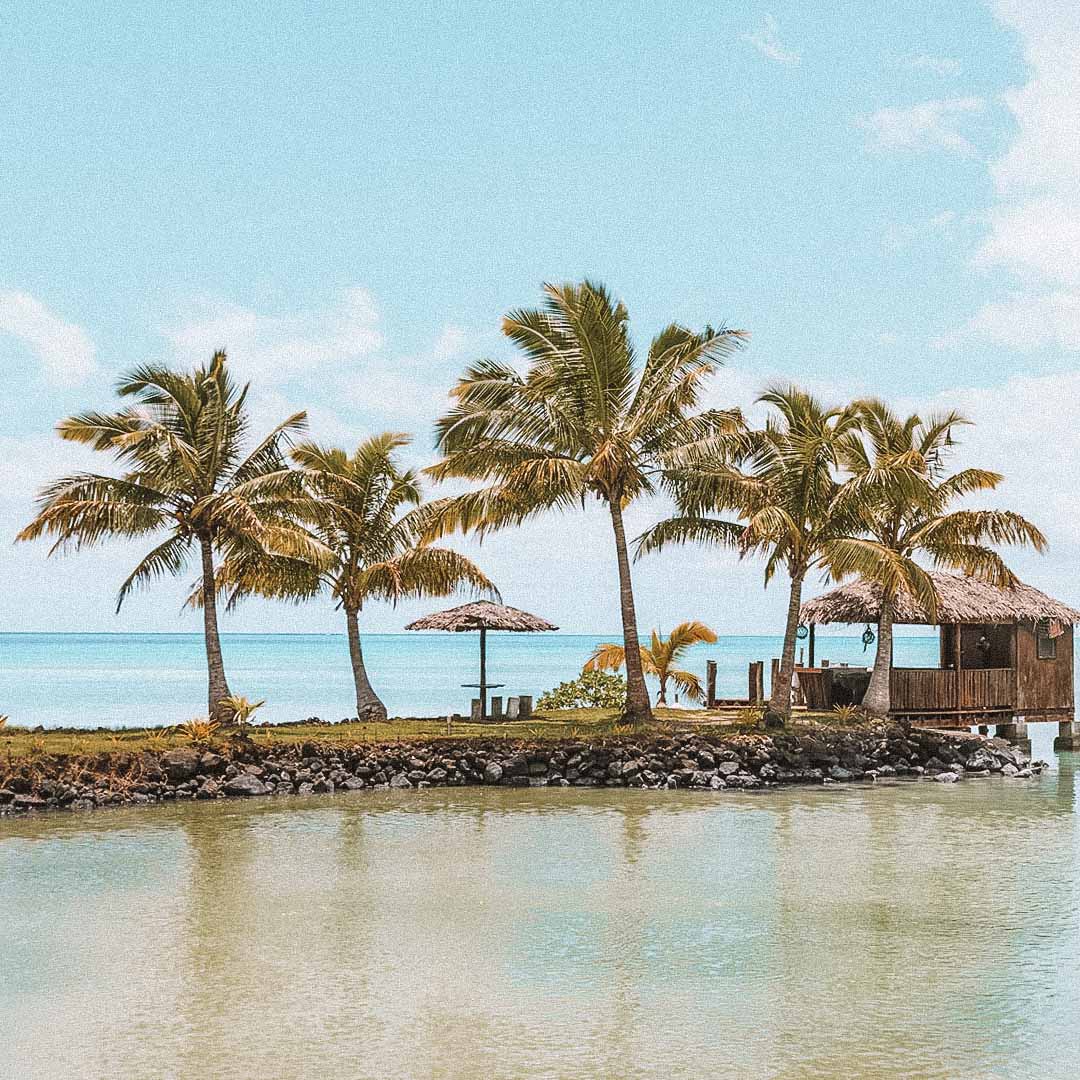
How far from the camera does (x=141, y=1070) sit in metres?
7.45

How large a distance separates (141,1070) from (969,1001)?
5343 mm

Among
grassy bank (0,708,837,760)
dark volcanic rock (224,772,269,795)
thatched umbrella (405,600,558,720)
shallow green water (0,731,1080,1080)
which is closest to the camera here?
shallow green water (0,731,1080,1080)

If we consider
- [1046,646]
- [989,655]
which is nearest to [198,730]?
[989,655]

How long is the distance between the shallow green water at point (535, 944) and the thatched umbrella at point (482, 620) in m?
5.98

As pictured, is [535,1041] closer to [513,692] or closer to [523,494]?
[523,494]

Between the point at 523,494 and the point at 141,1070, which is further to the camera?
the point at 523,494

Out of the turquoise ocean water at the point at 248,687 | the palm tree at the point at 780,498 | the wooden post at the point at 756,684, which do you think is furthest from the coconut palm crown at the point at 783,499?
the turquoise ocean water at the point at 248,687

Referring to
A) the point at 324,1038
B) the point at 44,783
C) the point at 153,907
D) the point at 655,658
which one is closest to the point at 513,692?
the point at 655,658

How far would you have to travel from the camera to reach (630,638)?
830 inches

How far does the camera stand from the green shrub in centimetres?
2588

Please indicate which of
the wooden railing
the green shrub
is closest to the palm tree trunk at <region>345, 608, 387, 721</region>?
the green shrub

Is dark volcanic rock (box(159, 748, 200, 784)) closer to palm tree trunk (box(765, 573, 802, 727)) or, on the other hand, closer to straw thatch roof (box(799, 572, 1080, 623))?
palm tree trunk (box(765, 573, 802, 727))

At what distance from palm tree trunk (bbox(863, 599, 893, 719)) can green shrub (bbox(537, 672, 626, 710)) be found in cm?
489

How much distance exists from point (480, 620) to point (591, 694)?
399cm
